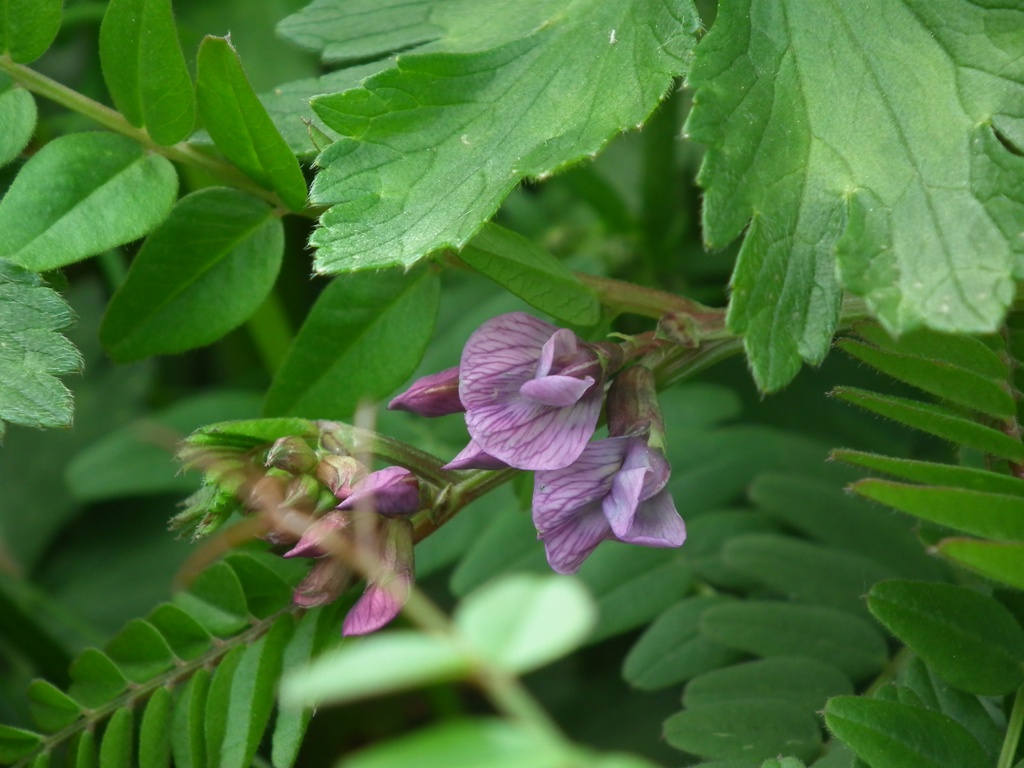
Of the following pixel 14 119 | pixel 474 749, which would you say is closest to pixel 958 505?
pixel 474 749

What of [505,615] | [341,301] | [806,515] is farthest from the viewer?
[806,515]

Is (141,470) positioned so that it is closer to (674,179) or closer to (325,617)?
(325,617)

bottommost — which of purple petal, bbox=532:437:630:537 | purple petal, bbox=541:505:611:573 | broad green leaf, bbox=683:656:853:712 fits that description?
broad green leaf, bbox=683:656:853:712

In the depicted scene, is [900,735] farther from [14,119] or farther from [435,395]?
[14,119]

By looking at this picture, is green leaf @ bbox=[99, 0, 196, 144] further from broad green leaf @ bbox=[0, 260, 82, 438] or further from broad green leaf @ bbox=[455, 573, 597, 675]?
broad green leaf @ bbox=[455, 573, 597, 675]

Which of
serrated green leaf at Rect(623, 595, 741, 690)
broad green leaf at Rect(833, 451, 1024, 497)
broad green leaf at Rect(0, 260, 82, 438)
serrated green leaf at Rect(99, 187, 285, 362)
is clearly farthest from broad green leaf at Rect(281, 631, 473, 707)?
serrated green leaf at Rect(623, 595, 741, 690)

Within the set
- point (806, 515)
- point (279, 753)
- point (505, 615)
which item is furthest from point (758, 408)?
point (505, 615)

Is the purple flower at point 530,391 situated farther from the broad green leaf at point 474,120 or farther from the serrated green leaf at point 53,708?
the serrated green leaf at point 53,708
